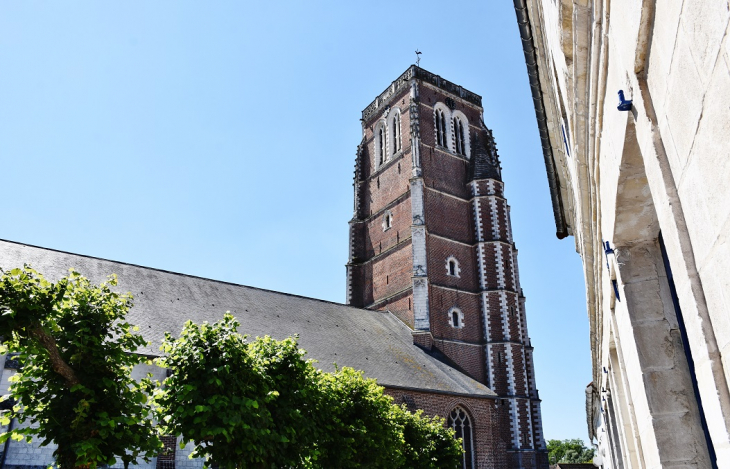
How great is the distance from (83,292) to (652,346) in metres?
8.60

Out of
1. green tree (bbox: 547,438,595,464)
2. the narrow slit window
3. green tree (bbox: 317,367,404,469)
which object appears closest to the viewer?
green tree (bbox: 317,367,404,469)

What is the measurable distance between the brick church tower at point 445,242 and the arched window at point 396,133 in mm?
62

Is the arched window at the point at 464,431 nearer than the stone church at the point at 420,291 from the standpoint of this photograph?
No

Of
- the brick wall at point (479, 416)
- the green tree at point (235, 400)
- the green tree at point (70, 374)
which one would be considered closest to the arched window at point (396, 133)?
the brick wall at point (479, 416)

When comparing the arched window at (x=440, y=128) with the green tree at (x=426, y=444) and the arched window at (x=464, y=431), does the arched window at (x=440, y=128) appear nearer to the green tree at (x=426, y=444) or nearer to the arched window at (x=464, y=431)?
the arched window at (x=464, y=431)

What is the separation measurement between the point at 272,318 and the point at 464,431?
9630 millimetres

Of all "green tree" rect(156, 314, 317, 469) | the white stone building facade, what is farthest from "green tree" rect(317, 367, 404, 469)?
the white stone building facade

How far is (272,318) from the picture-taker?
76.6 feet

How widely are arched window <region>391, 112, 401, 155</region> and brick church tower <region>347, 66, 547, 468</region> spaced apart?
6cm

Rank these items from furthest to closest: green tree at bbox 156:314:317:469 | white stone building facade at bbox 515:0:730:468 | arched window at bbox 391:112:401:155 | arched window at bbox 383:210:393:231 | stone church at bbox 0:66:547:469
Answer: arched window at bbox 391:112:401:155
arched window at bbox 383:210:393:231
stone church at bbox 0:66:547:469
green tree at bbox 156:314:317:469
white stone building facade at bbox 515:0:730:468

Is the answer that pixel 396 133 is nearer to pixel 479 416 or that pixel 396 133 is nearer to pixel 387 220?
pixel 387 220

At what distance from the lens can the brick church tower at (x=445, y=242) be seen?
87.9 feet

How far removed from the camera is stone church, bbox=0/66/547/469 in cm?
2152

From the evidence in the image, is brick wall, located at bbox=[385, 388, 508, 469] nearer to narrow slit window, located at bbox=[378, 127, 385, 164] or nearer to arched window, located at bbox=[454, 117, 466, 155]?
arched window, located at bbox=[454, 117, 466, 155]
